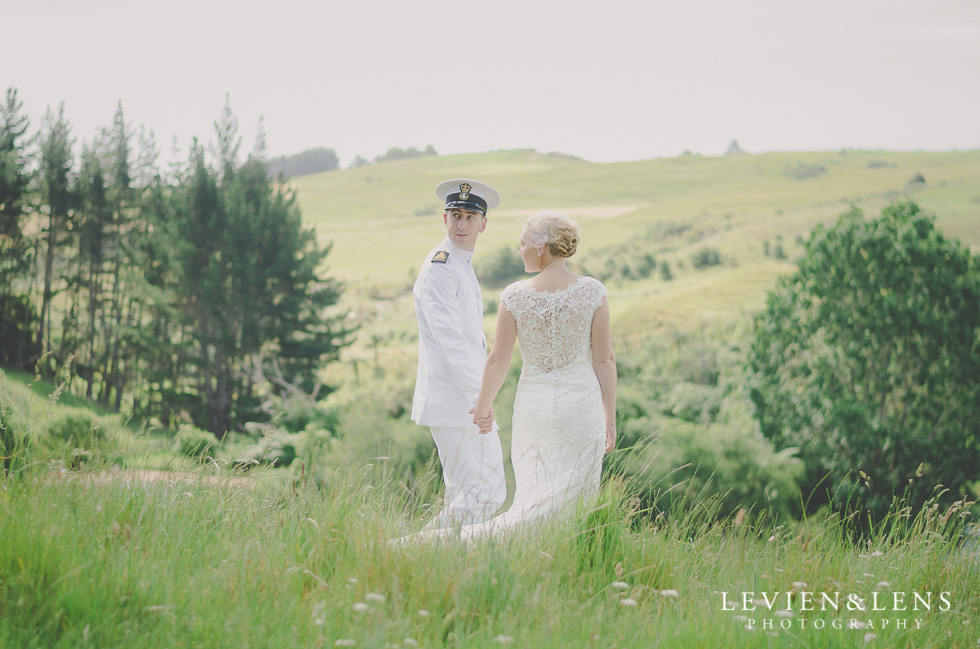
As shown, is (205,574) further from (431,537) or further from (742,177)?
(742,177)

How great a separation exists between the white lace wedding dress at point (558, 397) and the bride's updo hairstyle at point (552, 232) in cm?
22

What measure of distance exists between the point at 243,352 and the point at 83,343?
730cm

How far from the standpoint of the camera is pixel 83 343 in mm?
25188

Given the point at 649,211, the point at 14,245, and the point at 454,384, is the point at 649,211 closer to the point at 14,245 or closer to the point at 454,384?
the point at 14,245

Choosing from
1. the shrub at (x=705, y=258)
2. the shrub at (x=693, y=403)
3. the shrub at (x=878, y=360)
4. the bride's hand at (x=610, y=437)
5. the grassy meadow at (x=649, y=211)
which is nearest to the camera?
the bride's hand at (x=610, y=437)

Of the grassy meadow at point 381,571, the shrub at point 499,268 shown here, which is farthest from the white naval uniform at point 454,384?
the shrub at point 499,268

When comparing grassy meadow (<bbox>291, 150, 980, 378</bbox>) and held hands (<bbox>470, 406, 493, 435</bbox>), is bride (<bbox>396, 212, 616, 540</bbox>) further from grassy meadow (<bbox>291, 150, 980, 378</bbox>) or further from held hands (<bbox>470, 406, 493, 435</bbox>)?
grassy meadow (<bbox>291, 150, 980, 378</bbox>)

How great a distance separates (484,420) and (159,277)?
23786 mm

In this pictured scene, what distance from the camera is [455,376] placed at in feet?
13.8

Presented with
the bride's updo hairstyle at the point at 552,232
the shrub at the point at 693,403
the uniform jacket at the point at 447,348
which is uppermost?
the bride's updo hairstyle at the point at 552,232

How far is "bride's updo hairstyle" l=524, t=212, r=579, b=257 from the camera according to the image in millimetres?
3836

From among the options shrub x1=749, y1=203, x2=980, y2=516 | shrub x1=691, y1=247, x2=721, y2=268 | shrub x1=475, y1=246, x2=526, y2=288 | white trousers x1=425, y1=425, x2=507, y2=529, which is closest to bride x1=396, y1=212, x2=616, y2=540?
white trousers x1=425, y1=425, x2=507, y2=529

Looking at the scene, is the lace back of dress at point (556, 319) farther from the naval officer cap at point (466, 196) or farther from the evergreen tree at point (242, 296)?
the evergreen tree at point (242, 296)

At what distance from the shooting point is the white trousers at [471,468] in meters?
4.09
